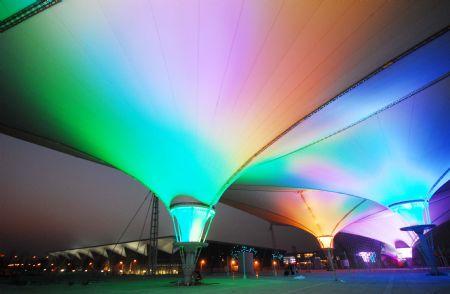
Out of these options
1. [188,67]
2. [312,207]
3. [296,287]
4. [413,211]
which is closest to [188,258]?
[296,287]

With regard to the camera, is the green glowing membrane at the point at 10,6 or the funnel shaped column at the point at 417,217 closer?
the green glowing membrane at the point at 10,6

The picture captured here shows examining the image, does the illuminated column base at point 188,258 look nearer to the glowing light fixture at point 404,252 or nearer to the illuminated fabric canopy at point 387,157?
the illuminated fabric canopy at point 387,157

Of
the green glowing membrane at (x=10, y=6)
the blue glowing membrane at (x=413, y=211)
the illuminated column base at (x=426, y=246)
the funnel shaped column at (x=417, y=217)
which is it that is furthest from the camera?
→ the blue glowing membrane at (x=413, y=211)

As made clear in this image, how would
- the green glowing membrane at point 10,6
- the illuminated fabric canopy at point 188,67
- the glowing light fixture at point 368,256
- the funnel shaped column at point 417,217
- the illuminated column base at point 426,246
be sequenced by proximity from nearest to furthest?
the green glowing membrane at point 10,6 < the illuminated fabric canopy at point 188,67 < the illuminated column base at point 426,246 < the funnel shaped column at point 417,217 < the glowing light fixture at point 368,256

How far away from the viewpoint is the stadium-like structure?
8.07 metres

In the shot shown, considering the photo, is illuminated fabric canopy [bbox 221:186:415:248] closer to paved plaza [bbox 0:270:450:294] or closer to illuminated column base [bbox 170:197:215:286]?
illuminated column base [bbox 170:197:215:286]

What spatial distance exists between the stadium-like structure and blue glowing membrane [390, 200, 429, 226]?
13cm

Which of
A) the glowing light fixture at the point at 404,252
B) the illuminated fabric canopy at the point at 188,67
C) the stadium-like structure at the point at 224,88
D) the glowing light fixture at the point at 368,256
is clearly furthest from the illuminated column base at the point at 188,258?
the glowing light fixture at the point at 368,256

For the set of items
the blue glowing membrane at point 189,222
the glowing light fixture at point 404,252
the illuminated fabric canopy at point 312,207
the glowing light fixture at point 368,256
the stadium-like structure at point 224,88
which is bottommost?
the glowing light fixture at point 368,256

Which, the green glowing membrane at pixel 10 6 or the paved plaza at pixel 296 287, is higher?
the green glowing membrane at pixel 10 6

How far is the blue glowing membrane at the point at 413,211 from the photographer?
19.4 meters

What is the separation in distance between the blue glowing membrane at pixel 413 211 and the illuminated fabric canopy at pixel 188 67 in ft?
35.5

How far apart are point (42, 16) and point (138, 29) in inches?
102

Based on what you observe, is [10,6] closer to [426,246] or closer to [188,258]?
[188,258]
